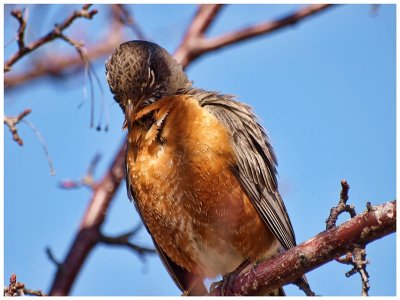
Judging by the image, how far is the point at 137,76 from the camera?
4891 mm

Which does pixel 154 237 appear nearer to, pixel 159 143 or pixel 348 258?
pixel 159 143

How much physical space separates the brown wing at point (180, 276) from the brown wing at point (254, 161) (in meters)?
0.78

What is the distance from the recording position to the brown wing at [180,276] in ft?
16.1

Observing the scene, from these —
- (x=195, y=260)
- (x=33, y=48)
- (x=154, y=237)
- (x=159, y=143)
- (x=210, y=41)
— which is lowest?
(x=195, y=260)

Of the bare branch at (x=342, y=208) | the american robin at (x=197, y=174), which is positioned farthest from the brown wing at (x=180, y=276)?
the bare branch at (x=342, y=208)

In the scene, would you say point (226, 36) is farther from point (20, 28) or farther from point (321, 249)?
point (321, 249)

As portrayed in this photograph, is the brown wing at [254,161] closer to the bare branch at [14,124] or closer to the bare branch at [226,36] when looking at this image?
the bare branch at [226,36]

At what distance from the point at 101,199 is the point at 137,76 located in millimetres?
1335

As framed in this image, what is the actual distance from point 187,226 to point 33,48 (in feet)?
5.73

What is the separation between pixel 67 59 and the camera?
22.1ft

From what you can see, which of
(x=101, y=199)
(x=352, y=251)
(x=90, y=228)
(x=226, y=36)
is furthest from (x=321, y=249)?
(x=226, y=36)

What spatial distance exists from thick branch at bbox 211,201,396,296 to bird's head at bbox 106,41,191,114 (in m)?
1.75

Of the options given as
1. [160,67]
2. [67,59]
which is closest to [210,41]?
[160,67]

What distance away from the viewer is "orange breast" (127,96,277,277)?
4.46 metres
